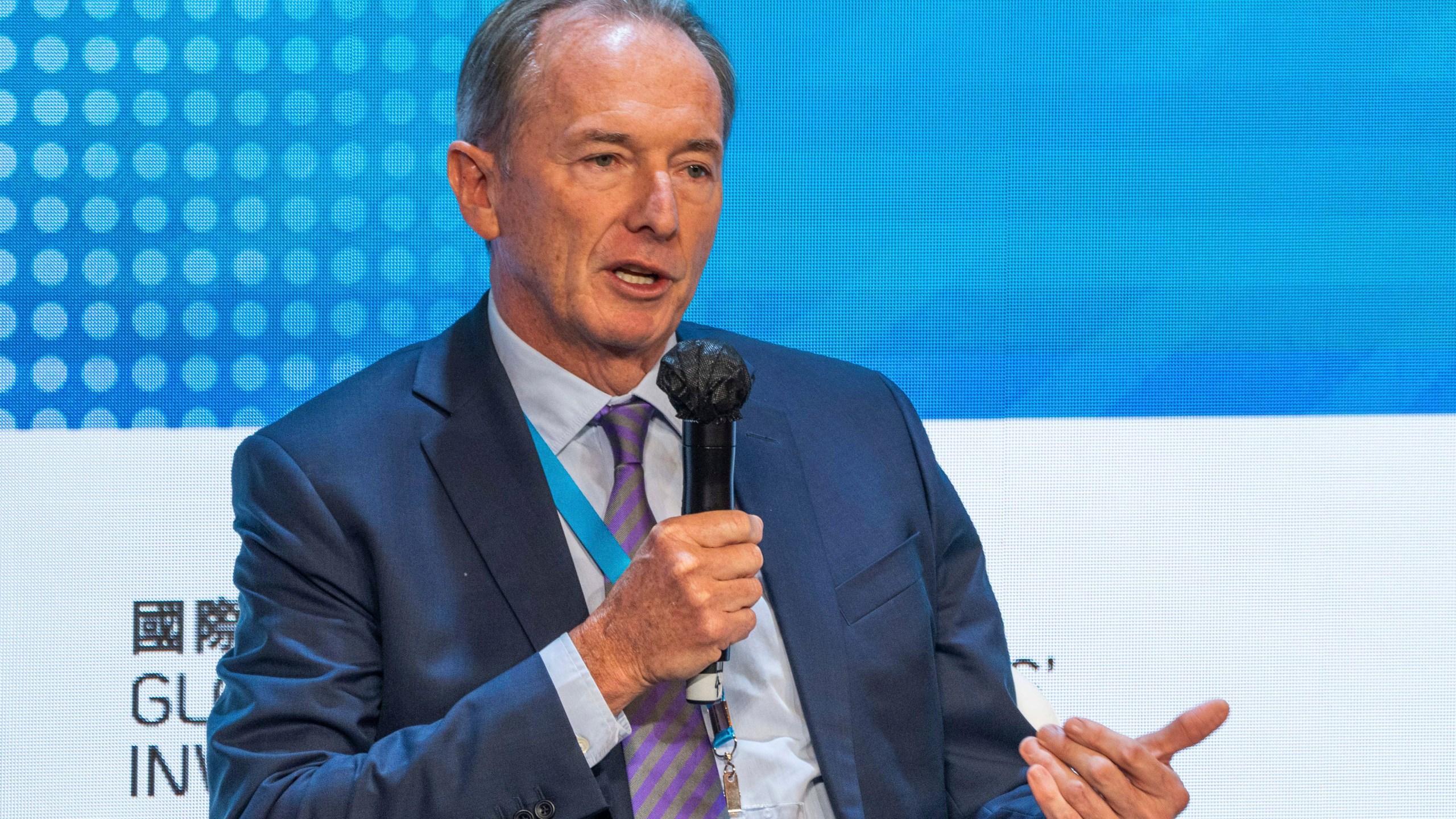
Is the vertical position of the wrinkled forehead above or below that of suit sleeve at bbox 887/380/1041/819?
above

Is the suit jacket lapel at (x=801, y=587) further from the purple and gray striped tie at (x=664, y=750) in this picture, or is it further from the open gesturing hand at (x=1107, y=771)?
the open gesturing hand at (x=1107, y=771)

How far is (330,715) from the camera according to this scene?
1762 mm

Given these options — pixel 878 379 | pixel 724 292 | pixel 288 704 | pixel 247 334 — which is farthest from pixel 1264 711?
pixel 247 334

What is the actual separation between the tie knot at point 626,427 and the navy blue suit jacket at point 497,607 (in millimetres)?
148

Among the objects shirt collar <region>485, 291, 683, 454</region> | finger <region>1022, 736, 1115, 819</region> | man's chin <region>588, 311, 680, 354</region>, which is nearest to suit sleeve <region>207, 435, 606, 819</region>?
shirt collar <region>485, 291, 683, 454</region>

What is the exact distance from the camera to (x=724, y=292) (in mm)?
2689

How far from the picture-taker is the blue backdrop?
8.45ft

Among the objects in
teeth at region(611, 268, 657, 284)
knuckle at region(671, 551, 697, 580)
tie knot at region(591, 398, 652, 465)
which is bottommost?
knuckle at region(671, 551, 697, 580)

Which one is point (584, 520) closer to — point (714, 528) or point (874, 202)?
point (714, 528)

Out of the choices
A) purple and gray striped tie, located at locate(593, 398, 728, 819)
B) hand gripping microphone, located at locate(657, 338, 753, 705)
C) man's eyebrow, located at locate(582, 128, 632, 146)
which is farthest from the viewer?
man's eyebrow, located at locate(582, 128, 632, 146)

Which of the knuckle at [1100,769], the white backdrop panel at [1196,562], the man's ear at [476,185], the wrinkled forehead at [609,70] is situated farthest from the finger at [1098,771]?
the man's ear at [476,185]

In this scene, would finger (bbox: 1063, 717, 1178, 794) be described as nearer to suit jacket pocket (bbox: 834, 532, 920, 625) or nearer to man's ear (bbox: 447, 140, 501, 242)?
suit jacket pocket (bbox: 834, 532, 920, 625)

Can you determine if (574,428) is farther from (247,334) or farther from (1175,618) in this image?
(1175,618)

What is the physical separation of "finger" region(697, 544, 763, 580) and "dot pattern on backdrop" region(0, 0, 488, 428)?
1259 mm
